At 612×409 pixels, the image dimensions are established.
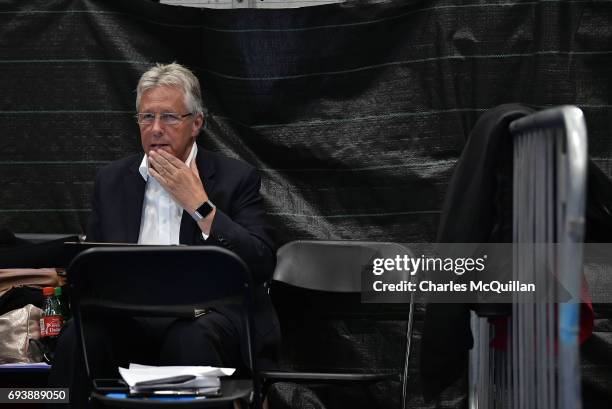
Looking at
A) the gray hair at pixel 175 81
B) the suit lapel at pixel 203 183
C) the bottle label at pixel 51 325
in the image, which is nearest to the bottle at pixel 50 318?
the bottle label at pixel 51 325

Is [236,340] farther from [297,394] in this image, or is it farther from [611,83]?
[611,83]

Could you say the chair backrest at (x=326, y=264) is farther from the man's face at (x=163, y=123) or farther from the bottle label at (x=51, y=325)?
the bottle label at (x=51, y=325)

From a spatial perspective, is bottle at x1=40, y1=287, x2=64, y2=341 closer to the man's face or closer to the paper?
the man's face

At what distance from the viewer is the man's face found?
3.33 m

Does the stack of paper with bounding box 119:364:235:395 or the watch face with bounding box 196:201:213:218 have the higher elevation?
the watch face with bounding box 196:201:213:218

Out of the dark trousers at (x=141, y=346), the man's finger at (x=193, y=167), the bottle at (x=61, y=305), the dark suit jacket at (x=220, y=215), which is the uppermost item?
the man's finger at (x=193, y=167)

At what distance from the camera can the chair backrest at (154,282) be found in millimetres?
2521

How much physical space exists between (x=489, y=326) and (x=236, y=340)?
0.86 metres

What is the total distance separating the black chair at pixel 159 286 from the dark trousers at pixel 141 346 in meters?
0.13

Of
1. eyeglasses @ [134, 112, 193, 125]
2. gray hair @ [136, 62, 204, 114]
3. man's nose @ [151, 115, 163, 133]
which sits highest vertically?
gray hair @ [136, 62, 204, 114]

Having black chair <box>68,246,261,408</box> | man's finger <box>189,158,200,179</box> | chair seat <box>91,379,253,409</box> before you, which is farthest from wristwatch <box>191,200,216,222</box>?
chair seat <box>91,379,253,409</box>

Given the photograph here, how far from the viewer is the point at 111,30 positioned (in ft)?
12.2

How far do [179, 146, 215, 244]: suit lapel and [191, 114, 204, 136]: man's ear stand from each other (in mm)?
88

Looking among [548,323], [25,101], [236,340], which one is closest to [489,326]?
[548,323]
